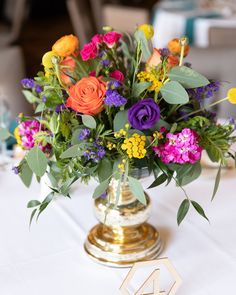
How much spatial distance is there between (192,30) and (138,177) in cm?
211

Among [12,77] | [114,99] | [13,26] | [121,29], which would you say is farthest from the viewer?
[13,26]

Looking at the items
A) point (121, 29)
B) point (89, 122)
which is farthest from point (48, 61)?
point (121, 29)

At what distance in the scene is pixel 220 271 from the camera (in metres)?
1.01

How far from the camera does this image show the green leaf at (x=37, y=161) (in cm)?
91

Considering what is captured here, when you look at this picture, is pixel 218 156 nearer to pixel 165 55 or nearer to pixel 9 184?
pixel 165 55

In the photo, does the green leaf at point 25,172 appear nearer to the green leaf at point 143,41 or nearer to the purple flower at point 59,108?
the purple flower at point 59,108

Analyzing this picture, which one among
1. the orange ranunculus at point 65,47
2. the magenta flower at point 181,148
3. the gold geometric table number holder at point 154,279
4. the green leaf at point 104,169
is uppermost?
the orange ranunculus at point 65,47

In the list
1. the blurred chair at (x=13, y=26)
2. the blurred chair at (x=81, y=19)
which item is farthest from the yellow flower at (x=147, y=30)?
the blurred chair at (x=13, y=26)

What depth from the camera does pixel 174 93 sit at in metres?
0.90

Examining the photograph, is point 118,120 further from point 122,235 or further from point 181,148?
point 122,235

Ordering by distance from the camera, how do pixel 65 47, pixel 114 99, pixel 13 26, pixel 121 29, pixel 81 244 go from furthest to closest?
pixel 13 26
pixel 121 29
pixel 81 244
pixel 65 47
pixel 114 99

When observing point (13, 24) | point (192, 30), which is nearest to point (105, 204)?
point (192, 30)

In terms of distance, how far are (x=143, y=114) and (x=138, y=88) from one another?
2.8 inches

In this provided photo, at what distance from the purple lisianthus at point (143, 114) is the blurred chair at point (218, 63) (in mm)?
1109
